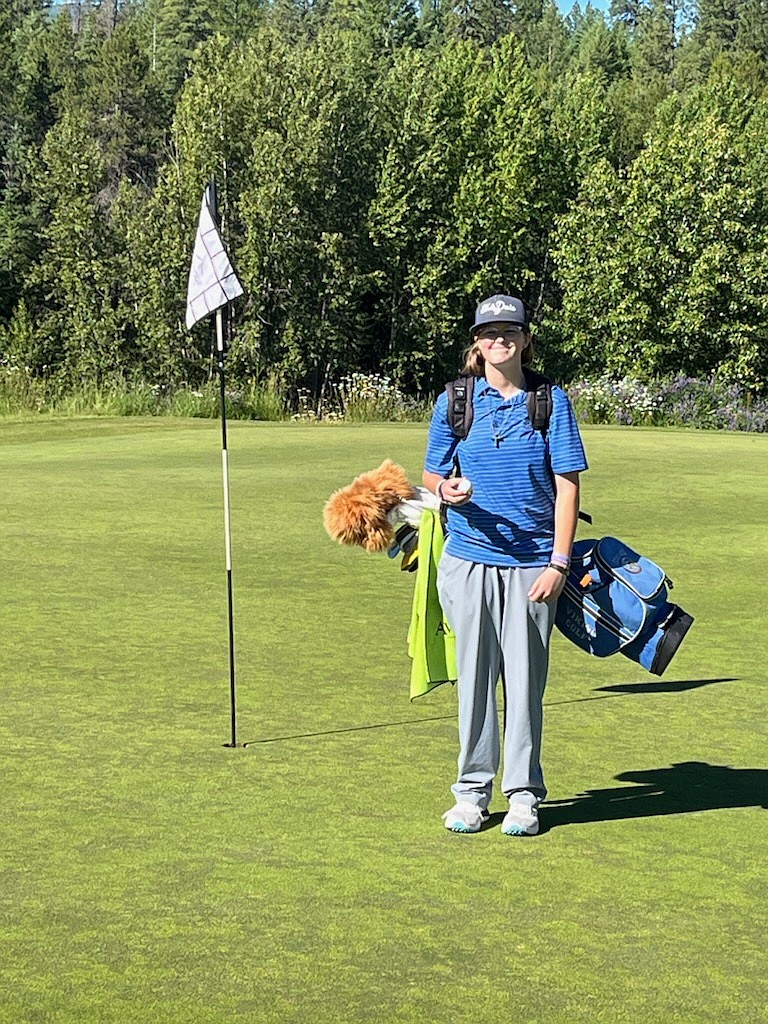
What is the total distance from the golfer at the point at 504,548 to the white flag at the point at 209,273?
187cm

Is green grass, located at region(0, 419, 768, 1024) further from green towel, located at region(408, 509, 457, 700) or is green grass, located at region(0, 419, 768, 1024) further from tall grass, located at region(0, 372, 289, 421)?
tall grass, located at region(0, 372, 289, 421)

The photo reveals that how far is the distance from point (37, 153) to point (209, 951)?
2503 inches

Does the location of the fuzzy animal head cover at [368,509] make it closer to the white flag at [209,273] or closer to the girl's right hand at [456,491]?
the girl's right hand at [456,491]

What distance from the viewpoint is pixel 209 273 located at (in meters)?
7.43

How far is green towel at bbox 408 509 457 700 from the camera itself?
608cm

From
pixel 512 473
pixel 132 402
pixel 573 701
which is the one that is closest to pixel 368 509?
pixel 512 473

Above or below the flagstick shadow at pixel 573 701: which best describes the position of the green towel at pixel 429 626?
above

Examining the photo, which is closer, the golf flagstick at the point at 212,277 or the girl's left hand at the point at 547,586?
the girl's left hand at the point at 547,586

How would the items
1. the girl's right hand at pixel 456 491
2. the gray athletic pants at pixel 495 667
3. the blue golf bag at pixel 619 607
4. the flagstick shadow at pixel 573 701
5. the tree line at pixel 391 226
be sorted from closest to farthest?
the girl's right hand at pixel 456 491
the gray athletic pants at pixel 495 667
the blue golf bag at pixel 619 607
the flagstick shadow at pixel 573 701
the tree line at pixel 391 226

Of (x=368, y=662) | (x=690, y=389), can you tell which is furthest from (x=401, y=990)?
(x=690, y=389)

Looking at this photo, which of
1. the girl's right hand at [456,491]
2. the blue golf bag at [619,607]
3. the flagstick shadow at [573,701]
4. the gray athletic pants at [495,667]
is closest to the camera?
the girl's right hand at [456,491]

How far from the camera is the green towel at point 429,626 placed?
6.08 meters

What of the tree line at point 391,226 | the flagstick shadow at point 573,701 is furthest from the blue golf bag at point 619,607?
the tree line at point 391,226

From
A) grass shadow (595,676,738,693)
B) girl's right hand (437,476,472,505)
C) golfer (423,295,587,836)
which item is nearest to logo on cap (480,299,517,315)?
golfer (423,295,587,836)
